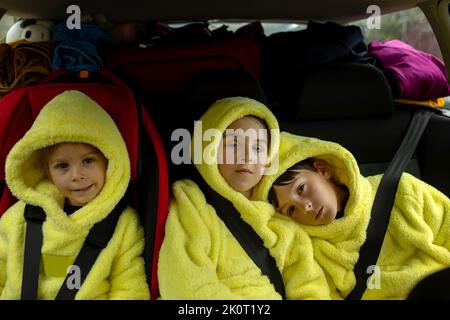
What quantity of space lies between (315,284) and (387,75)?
0.92 meters

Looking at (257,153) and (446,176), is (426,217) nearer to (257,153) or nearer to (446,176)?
(446,176)

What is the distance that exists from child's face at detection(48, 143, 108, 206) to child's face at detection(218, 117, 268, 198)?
0.35 metres

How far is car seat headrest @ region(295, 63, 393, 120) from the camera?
1.79 metres

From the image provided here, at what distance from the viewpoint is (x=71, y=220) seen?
1413mm

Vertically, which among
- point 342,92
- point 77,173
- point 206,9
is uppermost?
point 206,9

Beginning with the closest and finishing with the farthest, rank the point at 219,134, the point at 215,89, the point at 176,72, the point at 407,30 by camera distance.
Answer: the point at 219,134 < the point at 215,89 < the point at 176,72 < the point at 407,30

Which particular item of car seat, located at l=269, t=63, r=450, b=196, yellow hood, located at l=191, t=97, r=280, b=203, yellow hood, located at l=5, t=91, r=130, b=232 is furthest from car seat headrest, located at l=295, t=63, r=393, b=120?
yellow hood, located at l=5, t=91, r=130, b=232

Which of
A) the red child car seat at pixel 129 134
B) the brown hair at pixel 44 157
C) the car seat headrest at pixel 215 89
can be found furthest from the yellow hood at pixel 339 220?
the brown hair at pixel 44 157

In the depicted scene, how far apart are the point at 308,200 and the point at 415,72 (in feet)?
2.57

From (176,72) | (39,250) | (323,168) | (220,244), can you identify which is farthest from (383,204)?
(39,250)

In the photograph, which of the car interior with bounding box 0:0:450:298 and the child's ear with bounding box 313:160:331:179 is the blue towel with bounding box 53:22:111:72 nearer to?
the car interior with bounding box 0:0:450:298

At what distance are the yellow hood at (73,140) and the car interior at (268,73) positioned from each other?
12 cm

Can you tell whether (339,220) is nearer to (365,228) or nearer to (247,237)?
(365,228)

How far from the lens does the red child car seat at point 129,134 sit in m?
1.44
